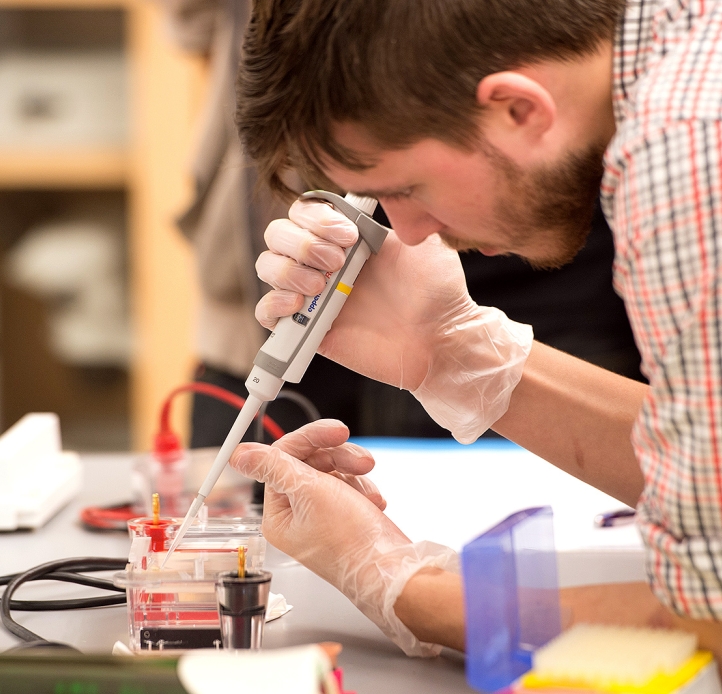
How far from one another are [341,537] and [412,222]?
278 mm

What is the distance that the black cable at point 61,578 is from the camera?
2.40ft

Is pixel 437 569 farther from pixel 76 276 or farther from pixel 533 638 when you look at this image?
pixel 76 276

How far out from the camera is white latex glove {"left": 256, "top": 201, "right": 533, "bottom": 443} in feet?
3.33

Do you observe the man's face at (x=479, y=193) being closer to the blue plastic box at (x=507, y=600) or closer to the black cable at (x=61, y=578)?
the blue plastic box at (x=507, y=600)

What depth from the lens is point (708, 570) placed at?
1.91 ft

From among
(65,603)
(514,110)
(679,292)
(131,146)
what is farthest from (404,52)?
(131,146)

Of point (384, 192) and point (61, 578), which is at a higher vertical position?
point (384, 192)

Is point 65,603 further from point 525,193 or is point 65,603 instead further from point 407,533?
point 525,193

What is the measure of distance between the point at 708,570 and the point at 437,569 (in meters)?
0.25

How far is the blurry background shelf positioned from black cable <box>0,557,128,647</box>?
5.96 ft

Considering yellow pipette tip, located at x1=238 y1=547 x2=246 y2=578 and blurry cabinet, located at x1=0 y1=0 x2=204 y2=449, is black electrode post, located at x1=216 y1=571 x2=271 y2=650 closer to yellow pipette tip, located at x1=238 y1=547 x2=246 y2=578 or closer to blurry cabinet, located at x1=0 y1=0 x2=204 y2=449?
yellow pipette tip, located at x1=238 y1=547 x2=246 y2=578

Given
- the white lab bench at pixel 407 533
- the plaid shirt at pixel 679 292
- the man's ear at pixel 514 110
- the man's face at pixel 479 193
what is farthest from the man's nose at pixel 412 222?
the white lab bench at pixel 407 533

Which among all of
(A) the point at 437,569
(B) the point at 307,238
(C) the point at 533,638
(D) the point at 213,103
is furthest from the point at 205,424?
(C) the point at 533,638

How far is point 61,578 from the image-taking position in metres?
0.87
